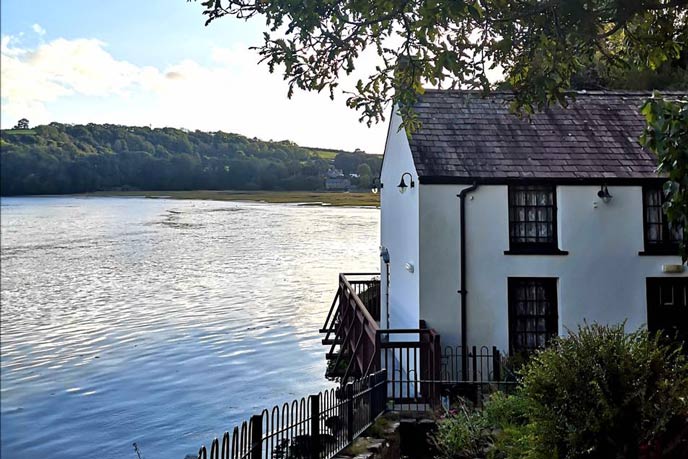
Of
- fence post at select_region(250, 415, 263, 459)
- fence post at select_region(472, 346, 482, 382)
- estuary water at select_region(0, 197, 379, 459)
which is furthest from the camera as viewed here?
fence post at select_region(472, 346, 482, 382)

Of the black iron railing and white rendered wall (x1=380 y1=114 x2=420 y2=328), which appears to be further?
white rendered wall (x1=380 y1=114 x2=420 y2=328)

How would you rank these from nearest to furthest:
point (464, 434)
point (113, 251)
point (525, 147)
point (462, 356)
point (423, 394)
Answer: point (464, 434) < point (423, 394) < point (462, 356) < point (525, 147) < point (113, 251)

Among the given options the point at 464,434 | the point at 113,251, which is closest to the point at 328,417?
the point at 464,434

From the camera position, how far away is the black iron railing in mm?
5449

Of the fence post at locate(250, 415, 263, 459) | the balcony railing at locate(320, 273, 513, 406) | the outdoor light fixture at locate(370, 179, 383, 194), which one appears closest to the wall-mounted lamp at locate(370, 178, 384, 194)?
the outdoor light fixture at locate(370, 179, 383, 194)

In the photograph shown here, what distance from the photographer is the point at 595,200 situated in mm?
11914

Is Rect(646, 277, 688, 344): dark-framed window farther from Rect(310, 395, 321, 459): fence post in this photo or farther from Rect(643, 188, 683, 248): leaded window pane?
Rect(310, 395, 321, 459): fence post

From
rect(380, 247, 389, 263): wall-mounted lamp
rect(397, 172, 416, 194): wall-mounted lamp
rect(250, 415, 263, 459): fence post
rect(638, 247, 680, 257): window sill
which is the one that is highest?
rect(397, 172, 416, 194): wall-mounted lamp

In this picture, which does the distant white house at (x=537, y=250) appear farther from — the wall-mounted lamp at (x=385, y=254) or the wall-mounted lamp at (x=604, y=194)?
the wall-mounted lamp at (x=385, y=254)

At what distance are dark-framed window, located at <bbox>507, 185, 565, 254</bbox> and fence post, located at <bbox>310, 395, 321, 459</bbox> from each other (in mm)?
6988

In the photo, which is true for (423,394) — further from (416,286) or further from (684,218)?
(684,218)

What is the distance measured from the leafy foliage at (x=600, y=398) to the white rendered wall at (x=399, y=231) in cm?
626

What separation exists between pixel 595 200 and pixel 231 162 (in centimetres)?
780

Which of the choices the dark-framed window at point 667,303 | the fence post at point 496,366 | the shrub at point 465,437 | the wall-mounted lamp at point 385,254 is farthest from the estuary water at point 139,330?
the dark-framed window at point 667,303
